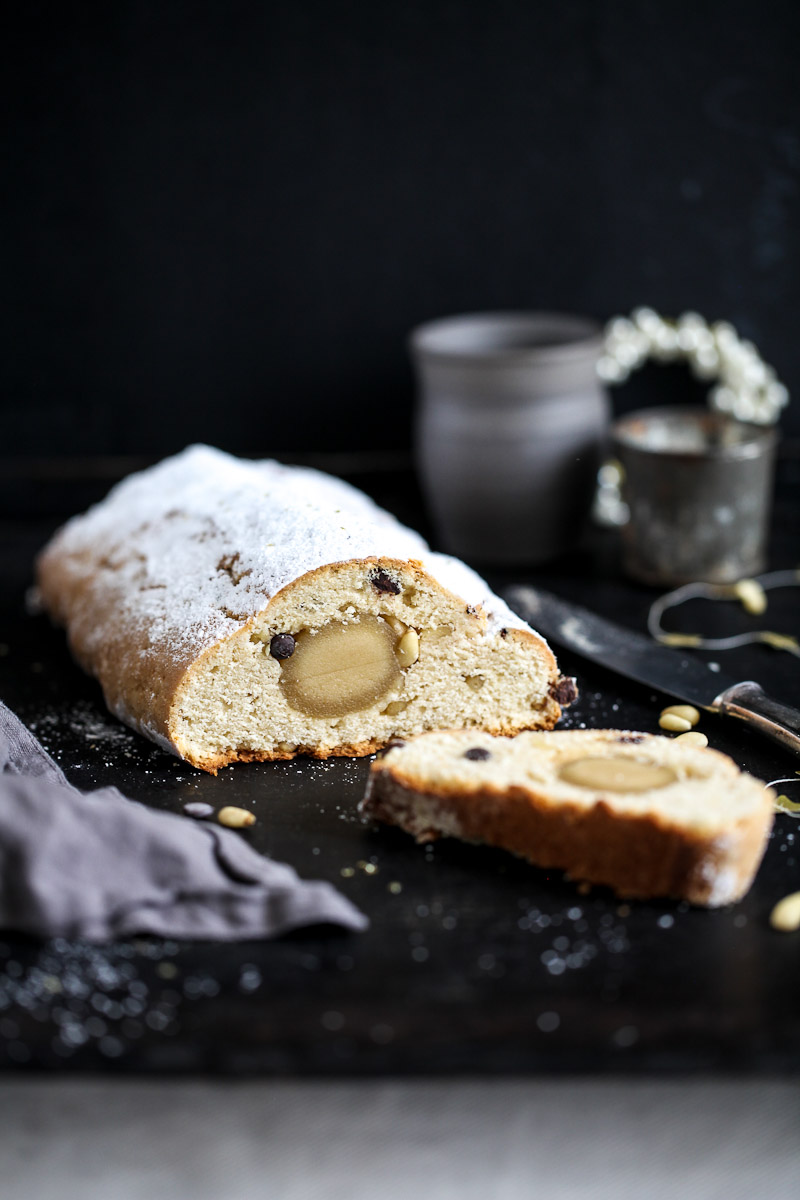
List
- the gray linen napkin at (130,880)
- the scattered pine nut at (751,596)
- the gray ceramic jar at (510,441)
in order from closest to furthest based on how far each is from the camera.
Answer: the gray linen napkin at (130,880), the scattered pine nut at (751,596), the gray ceramic jar at (510,441)

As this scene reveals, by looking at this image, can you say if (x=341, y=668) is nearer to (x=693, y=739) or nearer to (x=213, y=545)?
(x=213, y=545)

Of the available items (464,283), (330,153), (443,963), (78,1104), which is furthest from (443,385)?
(78,1104)

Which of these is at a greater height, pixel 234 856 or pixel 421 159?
pixel 421 159

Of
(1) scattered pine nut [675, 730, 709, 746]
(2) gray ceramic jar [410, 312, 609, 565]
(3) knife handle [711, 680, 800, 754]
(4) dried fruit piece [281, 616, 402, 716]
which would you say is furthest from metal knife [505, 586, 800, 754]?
(4) dried fruit piece [281, 616, 402, 716]

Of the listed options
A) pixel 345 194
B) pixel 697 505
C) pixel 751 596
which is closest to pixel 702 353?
pixel 697 505

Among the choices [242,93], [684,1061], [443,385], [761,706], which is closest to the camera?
[684,1061]

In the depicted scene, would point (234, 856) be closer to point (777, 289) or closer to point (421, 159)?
point (421, 159)

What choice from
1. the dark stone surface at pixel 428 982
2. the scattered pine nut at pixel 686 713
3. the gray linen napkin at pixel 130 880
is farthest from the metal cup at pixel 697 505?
the gray linen napkin at pixel 130 880

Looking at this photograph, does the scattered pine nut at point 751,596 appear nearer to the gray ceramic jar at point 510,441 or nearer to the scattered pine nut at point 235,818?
the gray ceramic jar at point 510,441
